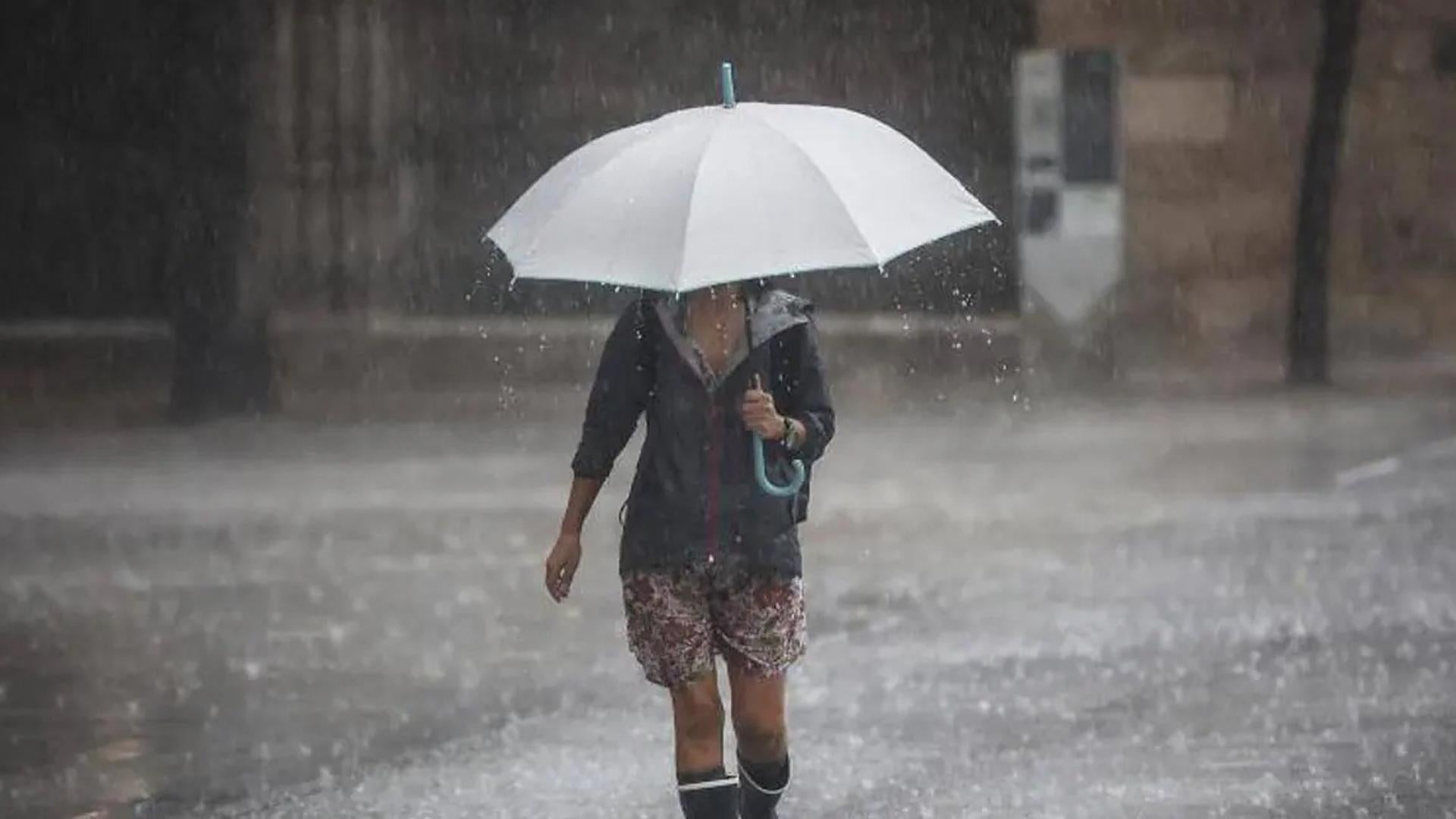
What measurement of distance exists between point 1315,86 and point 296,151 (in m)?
6.71

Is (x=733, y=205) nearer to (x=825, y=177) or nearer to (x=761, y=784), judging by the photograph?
(x=825, y=177)

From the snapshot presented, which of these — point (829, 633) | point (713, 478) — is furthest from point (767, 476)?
point (829, 633)

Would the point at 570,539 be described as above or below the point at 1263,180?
above

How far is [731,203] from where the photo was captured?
5.97m

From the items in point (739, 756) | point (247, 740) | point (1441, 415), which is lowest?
point (1441, 415)

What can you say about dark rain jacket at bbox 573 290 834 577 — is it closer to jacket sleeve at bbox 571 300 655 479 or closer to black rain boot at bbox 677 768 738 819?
jacket sleeve at bbox 571 300 655 479

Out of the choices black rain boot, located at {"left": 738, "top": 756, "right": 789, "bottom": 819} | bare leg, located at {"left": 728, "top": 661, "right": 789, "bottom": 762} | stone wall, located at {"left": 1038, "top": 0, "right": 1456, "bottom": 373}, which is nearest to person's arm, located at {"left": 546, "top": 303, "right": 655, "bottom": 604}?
bare leg, located at {"left": 728, "top": 661, "right": 789, "bottom": 762}

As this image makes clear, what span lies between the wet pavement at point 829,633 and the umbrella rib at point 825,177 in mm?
1937

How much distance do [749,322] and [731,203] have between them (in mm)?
278

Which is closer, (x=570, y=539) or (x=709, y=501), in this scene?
(x=709, y=501)

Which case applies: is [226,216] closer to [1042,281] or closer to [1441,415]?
[1042,281]

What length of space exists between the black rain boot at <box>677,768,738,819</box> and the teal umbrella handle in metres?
0.62

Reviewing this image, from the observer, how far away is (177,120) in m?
19.3

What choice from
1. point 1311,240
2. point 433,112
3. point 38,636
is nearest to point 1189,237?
point 1311,240
